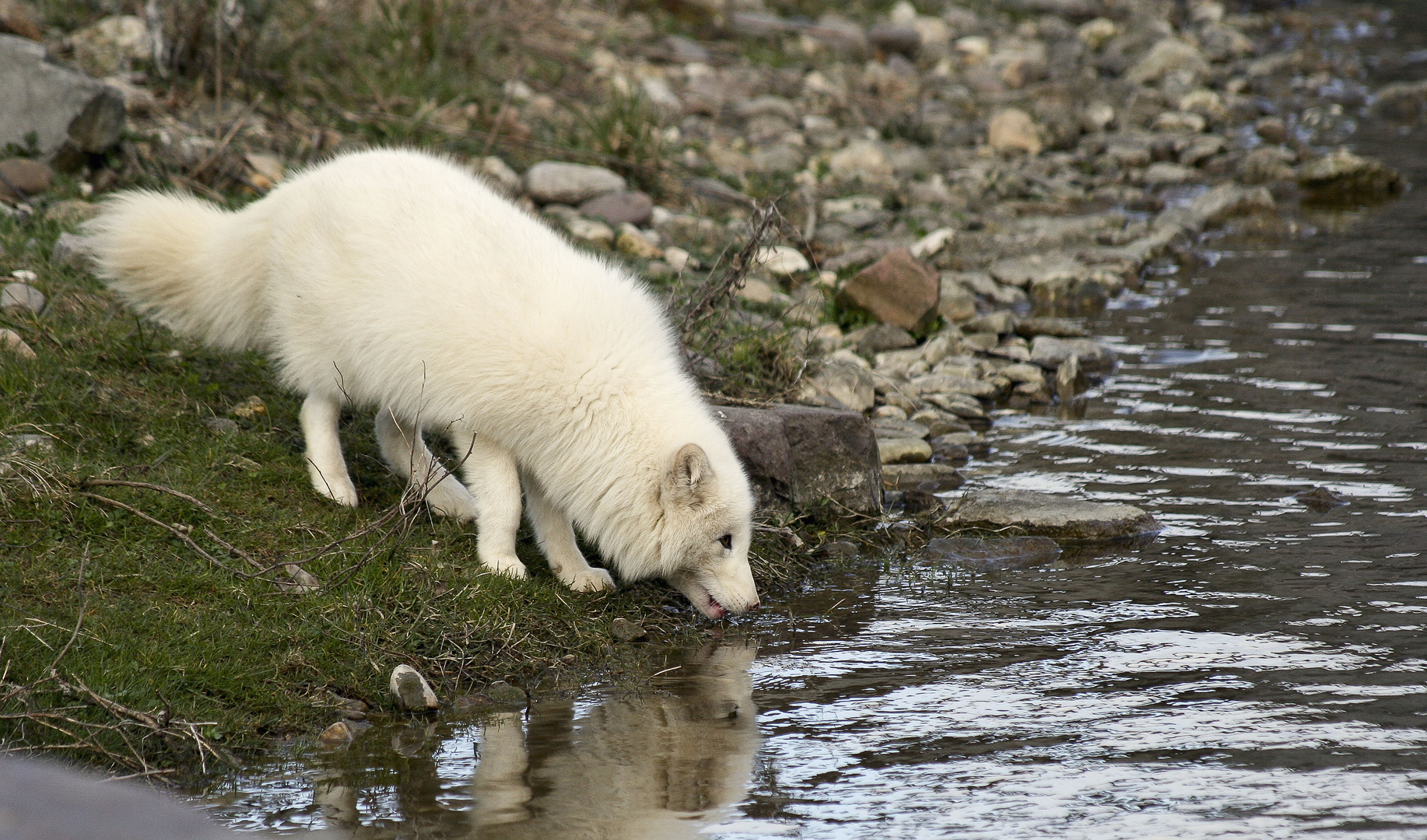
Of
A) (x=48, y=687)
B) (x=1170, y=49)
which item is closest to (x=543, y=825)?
(x=48, y=687)

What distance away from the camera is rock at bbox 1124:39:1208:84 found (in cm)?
1856

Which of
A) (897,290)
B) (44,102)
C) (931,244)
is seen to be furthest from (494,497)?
(931,244)

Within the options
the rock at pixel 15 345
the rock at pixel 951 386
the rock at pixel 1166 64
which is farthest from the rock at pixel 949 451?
the rock at pixel 1166 64

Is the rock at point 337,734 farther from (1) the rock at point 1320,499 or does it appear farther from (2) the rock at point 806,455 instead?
(1) the rock at point 1320,499

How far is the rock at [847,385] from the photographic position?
25.7ft

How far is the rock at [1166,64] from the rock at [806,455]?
45.5ft

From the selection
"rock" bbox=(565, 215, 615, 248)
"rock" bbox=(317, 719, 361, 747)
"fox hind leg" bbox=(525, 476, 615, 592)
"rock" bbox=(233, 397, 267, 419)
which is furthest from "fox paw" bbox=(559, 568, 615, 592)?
"rock" bbox=(565, 215, 615, 248)

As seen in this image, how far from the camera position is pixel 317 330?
552 centimetres

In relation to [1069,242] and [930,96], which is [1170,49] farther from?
[1069,242]

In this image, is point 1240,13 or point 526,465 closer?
point 526,465

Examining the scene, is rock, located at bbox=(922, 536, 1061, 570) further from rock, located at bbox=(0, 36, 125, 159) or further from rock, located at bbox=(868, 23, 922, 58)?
rock, located at bbox=(868, 23, 922, 58)

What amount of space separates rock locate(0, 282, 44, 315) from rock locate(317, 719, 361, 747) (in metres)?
3.29

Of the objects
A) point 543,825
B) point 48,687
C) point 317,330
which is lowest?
point 543,825

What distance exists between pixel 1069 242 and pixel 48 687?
31.8ft
